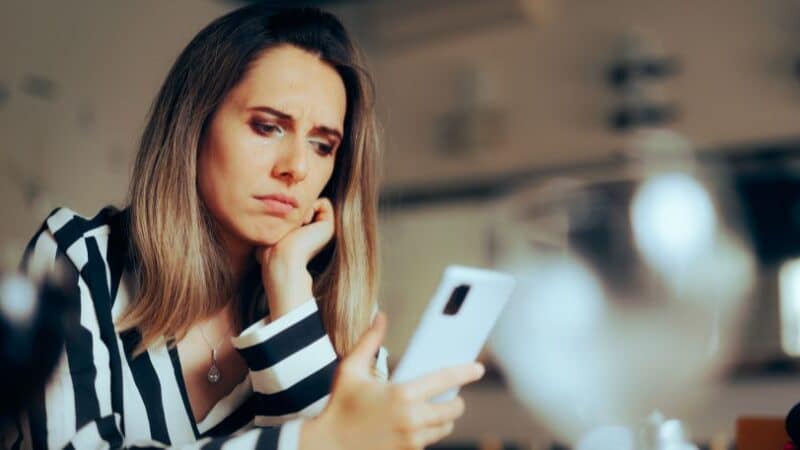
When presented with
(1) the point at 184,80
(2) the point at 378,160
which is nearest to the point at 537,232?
(2) the point at 378,160

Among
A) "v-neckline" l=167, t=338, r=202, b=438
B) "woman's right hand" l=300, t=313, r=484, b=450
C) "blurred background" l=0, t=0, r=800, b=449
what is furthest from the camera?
"blurred background" l=0, t=0, r=800, b=449

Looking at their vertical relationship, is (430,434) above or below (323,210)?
below

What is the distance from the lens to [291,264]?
1.85 ft

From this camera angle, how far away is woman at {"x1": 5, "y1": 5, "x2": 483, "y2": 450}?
20.2 inches

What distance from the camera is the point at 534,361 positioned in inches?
69.7

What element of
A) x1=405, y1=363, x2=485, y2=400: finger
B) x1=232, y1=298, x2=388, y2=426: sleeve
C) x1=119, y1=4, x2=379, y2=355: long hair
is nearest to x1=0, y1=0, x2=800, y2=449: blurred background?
x1=119, y1=4, x2=379, y2=355: long hair

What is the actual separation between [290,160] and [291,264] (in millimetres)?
72

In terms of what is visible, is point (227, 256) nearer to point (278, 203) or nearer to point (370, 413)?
point (278, 203)

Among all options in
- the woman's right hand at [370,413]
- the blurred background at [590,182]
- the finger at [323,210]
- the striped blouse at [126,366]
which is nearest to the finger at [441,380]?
the woman's right hand at [370,413]

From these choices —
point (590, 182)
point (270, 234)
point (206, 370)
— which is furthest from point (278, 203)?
point (590, 182)

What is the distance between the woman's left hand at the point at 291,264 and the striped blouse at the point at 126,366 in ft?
0.04

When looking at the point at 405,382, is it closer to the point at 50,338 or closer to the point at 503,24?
the point at 50,338

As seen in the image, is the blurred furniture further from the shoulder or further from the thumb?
the shoulder

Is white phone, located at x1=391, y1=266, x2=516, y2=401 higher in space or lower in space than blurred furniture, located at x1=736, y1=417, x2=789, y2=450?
higher
